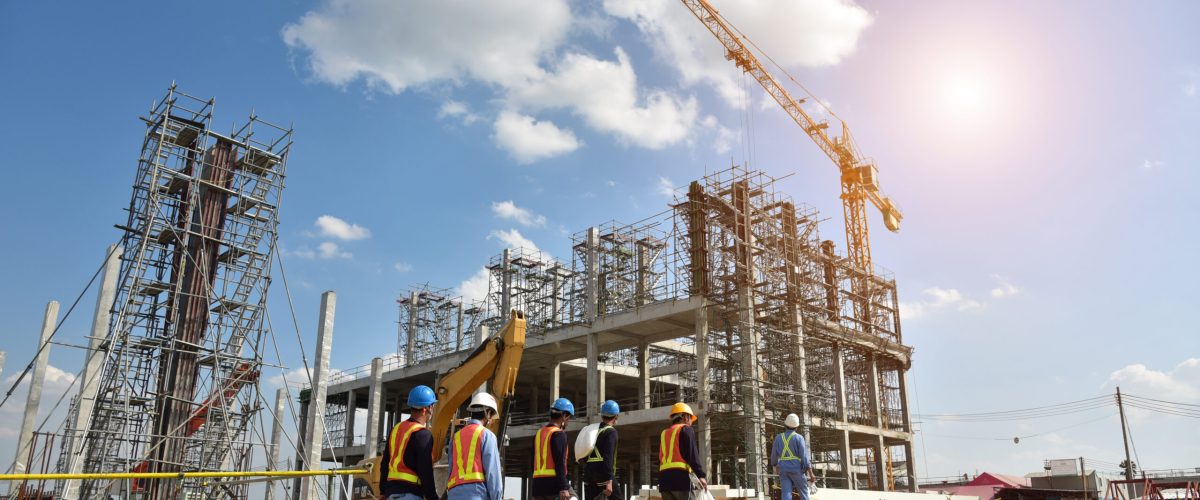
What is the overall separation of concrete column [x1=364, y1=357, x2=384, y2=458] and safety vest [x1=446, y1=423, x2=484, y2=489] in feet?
146

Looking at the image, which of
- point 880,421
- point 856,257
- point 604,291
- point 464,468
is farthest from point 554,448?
point 856,257

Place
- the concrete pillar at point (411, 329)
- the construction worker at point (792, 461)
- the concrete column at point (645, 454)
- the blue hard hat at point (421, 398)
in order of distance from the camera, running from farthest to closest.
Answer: the concrete pillar at point (411, 329) → the concrete column at point (645, 454) → the construction worker at point (792, 461) → the blue hard hat at point (421, 398)

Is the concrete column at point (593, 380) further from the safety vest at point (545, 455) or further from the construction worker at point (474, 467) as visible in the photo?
A: the construction worker at point (474, 467)

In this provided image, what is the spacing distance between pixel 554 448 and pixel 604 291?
3166 centimetres

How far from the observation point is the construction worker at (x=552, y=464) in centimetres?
885

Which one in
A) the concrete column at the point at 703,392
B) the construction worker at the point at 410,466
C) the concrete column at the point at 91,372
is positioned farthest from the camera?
the concrete column at the point at 703,392

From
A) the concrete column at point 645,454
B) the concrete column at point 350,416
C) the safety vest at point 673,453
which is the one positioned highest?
the concrete column at point 350,416

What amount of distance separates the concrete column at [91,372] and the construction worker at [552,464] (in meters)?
18.4

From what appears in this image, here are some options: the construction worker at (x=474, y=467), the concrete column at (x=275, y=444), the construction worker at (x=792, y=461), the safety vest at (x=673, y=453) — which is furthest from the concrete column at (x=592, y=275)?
the construction worker at (x=474, y=467)

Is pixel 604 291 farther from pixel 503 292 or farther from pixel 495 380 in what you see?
pixel 495 380

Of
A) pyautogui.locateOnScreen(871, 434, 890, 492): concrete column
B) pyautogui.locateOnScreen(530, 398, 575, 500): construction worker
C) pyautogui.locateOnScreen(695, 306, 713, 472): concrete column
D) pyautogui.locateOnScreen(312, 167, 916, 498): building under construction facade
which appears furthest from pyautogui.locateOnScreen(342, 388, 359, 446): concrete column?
pyautogui.locateOnScreen(530, 398, 575, 500): construction worker

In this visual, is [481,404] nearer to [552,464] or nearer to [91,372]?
[552,464]

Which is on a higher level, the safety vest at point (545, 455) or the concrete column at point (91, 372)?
the concrete column at point (91, 372)

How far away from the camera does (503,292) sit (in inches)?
1909
